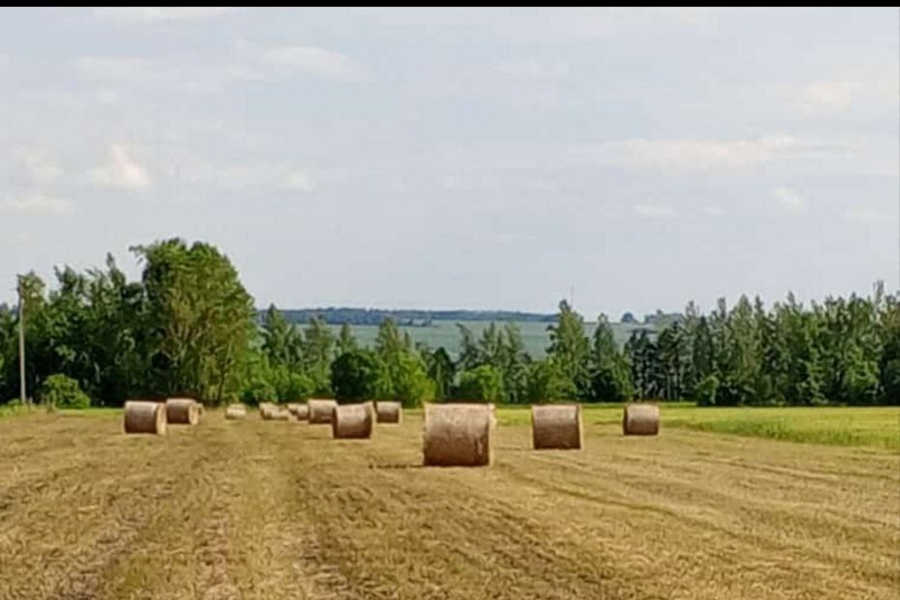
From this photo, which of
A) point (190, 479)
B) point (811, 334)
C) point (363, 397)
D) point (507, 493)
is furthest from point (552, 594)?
point (811, 334)

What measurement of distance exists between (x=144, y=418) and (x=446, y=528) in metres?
26.1

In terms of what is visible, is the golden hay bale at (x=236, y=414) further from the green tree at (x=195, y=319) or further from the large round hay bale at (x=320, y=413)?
the green tree at (x=195, y=319)

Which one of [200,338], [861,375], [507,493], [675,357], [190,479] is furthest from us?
[675,357]

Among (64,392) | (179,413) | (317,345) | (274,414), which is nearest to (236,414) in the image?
(274,414)

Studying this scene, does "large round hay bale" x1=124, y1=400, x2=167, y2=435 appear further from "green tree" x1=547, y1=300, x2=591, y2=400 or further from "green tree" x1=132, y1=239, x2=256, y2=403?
"green tree" x1=547, y1=300, x2=591, y2=400

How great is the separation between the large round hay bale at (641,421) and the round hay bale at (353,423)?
5.91m

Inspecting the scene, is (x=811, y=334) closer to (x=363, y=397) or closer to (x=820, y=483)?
(x=363, y=397)

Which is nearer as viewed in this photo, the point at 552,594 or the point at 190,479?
the point at 552,594

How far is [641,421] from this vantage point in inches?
1473

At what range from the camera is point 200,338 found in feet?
288

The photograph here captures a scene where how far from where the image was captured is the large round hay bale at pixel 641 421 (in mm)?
37312

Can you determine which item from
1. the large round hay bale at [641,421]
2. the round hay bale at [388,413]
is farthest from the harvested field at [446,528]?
the round hay bale at [388,413]

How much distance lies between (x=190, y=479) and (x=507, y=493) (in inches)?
177

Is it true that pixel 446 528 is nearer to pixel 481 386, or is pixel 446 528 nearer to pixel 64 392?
pixel 64 392
